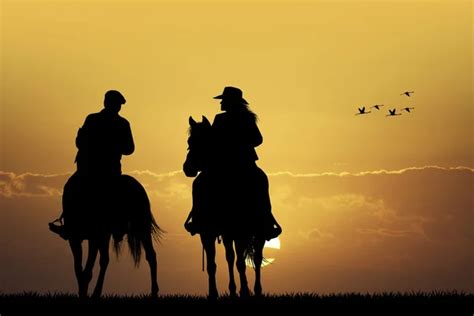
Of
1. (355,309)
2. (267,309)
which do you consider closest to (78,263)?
(267,309)

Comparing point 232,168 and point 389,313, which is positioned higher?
point 232,168

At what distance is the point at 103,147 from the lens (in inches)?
783

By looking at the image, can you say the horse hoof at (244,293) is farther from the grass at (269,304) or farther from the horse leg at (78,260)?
the horse leg at (78,260)

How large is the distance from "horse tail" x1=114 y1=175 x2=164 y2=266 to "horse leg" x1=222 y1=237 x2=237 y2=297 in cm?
181

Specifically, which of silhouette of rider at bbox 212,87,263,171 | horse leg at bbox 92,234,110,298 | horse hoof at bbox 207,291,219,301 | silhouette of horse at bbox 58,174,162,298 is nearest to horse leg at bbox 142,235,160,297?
silhouette of horse at bbox 58,174,162,298

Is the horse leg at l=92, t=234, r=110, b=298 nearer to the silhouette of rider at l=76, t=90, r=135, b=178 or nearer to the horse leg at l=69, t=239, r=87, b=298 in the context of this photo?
the horse leg at l=69, t=239, r=87, b=298

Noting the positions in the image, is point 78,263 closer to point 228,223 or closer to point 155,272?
point 155,272

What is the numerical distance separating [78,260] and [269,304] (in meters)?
4.20

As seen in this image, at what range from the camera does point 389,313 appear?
57.3ft

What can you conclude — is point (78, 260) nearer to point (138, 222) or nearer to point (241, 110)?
point (138, 222)

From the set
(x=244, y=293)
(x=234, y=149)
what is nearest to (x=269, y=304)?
(x=244, y=293)

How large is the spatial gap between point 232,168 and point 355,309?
3857mm

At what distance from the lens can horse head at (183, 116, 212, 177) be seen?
64.7 ft

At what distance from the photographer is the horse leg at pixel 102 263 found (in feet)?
64.1
